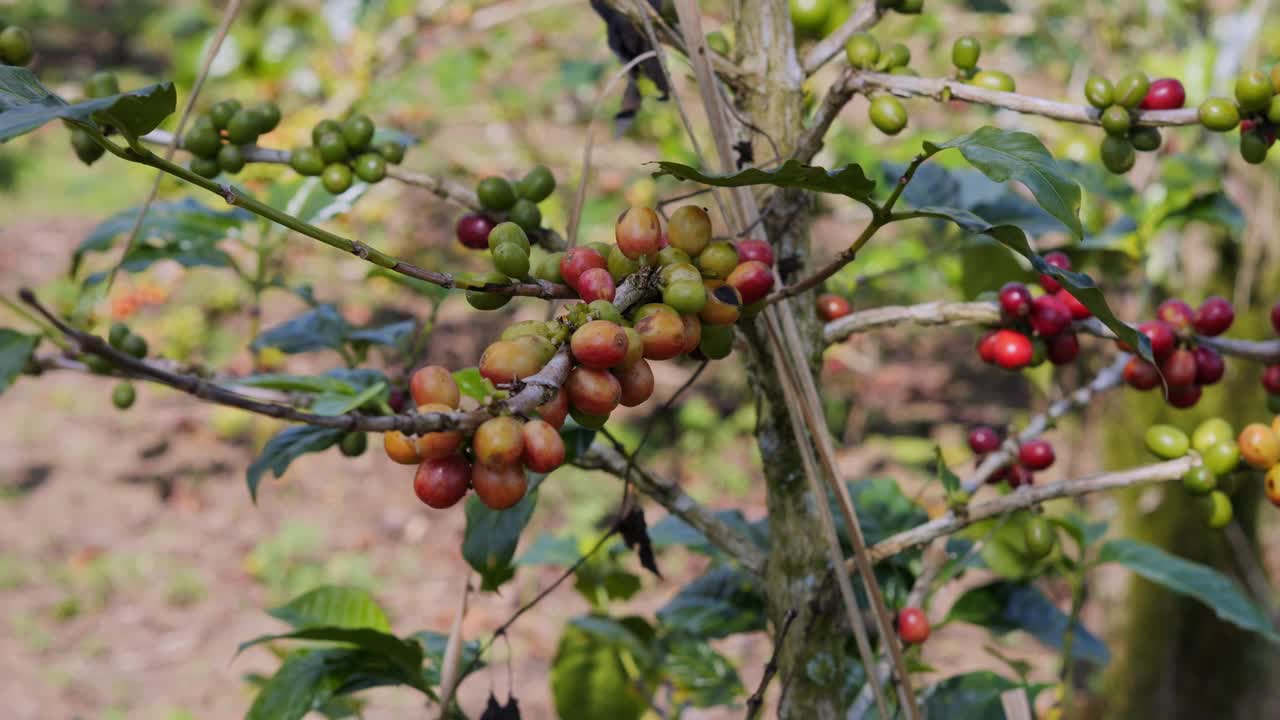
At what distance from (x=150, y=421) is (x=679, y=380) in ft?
8.18

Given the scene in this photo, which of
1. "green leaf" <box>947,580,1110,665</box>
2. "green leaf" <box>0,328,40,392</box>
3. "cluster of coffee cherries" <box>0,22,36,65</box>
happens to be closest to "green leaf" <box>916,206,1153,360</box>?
"green leaf" <box>947,580,1110,665</box>

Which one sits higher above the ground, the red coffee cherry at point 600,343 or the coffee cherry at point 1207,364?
the red coffee cherry at point 600,343

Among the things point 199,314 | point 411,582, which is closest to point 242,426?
point 199,314

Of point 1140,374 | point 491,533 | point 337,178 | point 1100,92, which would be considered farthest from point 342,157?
point 1140,374

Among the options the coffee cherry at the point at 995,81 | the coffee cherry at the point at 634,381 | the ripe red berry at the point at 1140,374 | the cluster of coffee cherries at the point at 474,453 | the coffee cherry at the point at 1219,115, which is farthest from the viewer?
the ripe red berry at the point at 1140,374

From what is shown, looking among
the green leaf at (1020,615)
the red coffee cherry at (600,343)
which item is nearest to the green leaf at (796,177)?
the red coffee cherry at (600,343)

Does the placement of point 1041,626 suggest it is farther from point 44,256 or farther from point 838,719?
point 44,256

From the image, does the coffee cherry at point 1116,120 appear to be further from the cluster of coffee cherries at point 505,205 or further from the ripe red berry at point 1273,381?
the cluster of coffee cherries at point 505,205

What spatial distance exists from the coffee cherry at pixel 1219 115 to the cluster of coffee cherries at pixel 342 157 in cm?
78

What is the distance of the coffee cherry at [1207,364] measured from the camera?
3.42 feet

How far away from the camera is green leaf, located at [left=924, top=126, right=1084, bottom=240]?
28.4 inches

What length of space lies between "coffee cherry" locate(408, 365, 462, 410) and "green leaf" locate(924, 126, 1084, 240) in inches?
14.6

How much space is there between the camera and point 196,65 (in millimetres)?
4352

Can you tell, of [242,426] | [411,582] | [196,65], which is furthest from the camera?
[242,426]
